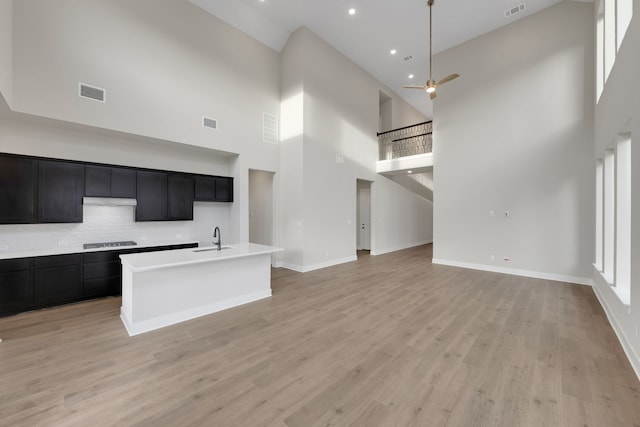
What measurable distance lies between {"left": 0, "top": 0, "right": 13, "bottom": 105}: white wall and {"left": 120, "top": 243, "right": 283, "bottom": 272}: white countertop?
8.26 feet

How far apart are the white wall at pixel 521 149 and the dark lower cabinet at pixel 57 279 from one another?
7.88 metres

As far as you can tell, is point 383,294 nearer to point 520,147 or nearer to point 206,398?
point 206,398

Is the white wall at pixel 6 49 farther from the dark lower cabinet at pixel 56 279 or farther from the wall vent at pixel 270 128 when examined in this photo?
the wall vent at pixel 270 128

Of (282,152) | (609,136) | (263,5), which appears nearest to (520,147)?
(609,136)

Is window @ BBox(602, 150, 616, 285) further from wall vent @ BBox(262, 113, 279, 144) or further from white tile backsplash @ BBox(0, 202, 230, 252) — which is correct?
white tile backsplash @ BBox(0, 202, 230, 252)

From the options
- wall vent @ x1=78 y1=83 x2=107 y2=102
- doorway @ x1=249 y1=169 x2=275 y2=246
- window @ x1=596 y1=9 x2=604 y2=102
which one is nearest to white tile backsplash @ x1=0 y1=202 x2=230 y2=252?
doorway @ x1=249 y1=169 x2=275 y2=246

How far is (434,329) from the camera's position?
3.20 m

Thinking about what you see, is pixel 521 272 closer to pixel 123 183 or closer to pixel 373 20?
pixel 373 20

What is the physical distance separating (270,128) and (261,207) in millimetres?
2308

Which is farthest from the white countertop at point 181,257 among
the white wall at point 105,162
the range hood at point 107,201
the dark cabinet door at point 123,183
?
the white wall at point 105,162

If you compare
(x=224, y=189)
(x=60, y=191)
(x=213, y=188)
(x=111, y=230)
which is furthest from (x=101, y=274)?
(x=224, y=189)

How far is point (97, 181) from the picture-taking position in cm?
444

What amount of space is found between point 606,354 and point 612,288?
123 cm

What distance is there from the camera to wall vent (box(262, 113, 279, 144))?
6.48m
